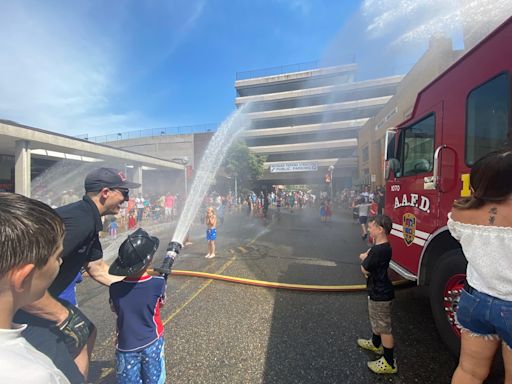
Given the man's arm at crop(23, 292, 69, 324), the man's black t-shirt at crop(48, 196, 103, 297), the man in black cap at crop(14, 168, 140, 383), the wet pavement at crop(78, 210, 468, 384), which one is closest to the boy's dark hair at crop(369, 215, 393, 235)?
the wet pavement at crop(78, 210, 468, 384)

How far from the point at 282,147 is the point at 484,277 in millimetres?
46926

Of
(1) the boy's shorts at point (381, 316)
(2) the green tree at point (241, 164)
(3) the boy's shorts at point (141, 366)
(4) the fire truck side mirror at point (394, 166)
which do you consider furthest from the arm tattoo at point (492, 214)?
(2) the green tree at point (241, 164)

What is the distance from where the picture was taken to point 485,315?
157cm

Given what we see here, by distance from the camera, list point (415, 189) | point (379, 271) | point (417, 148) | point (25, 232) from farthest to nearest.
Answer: point (417, 148)
point (415, 189)
point (379, 271)
point (25, 232)

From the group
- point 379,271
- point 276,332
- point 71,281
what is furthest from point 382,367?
point 71,281

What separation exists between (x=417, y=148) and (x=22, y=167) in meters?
15.3

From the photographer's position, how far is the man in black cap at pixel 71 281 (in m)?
1.36

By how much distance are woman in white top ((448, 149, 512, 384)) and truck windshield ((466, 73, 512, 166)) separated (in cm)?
108

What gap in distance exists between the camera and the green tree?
32.0m

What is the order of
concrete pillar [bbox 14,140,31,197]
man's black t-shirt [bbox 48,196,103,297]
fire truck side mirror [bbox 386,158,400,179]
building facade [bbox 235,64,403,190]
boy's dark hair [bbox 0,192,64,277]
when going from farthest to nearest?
building facade [bbox 235,64,403,190] → concrete pillar [bbox 14,140,31,197] → fire truck side mirror [bbox 386,158,400,179] → man's black t-shirt [bbox 48,196,103,297] → boy's dark hair [bbox 0,192,64,277]

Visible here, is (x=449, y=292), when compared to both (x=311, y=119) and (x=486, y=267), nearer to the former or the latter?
(x=486, y=267)

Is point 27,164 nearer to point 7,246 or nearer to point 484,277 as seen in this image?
point 7,246

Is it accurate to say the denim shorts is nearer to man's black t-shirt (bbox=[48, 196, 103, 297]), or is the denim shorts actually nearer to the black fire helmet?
the black fire helmet

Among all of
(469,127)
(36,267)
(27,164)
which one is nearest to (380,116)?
(469,127)
